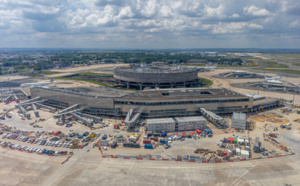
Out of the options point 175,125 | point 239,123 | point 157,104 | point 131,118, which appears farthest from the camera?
point 157,104

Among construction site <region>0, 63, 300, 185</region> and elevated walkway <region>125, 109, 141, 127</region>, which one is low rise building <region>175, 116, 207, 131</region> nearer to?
construction site <region>0, 63, 300, 185</region>

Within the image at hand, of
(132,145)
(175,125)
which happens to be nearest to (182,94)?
(175,125)

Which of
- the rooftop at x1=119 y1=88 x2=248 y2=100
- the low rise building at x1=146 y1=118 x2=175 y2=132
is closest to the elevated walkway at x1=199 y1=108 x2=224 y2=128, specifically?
the rooftop at x1=119 y1=88 x2=248 y2=100

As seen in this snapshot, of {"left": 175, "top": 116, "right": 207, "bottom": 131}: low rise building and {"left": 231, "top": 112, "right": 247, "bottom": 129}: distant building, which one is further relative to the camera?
{"left": 231, "top": 112, "right": 247, "bottom": 129}: distant building

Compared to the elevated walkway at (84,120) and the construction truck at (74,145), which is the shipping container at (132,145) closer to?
the construction truck at (74,145)

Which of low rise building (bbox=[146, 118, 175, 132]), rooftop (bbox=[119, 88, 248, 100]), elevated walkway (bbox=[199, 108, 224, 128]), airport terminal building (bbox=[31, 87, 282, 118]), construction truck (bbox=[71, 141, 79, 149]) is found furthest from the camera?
rooftop (bbox=[119, 88, 248, 100])

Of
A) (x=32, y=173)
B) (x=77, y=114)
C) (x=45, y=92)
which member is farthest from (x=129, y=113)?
(x=45, y=92)

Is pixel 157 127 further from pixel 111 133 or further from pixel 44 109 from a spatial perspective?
pixel 44 109

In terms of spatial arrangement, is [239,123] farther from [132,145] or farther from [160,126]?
[132,145]
